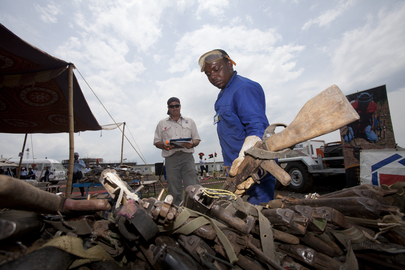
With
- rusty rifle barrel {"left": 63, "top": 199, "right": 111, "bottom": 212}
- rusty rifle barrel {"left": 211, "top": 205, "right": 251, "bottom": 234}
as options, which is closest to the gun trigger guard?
rusty rifle barrel {"left": 211, "top": 205, "right": 251, "bottom": 234}

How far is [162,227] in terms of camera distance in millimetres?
941

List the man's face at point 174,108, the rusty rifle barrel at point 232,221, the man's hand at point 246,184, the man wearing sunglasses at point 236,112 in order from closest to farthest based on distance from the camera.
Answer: the rusty rifle barrel at point 232,221, the man's hand at point 246,184, the man wearing sunglasses at point 236,112, the man's face at point 174,108

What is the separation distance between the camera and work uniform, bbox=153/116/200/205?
137 inches

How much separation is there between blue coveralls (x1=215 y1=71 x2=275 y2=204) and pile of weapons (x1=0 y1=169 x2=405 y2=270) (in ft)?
2.97

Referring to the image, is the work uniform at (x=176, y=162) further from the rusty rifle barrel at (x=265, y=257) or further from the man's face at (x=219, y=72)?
the rusty rifle barrel at (x=265, y=257)

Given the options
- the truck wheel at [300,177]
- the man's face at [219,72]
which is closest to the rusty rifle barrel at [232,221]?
the man's face at [219,72]

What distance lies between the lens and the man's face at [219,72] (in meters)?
2.34

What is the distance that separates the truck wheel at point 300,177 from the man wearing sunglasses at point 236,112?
5743 millimetres

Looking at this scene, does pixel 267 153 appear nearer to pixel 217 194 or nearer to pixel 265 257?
pixel 217 194

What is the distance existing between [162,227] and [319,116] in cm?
111

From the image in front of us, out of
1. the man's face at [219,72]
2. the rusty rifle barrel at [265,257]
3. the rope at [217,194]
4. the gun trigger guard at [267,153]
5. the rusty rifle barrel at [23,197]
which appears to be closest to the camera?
the rusty rifle barrel at [23,197]

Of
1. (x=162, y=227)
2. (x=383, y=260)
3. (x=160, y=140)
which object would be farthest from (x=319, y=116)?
(x=160, y=140)

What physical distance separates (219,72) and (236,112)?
684mm

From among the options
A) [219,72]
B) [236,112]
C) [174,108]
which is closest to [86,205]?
[236,112]
